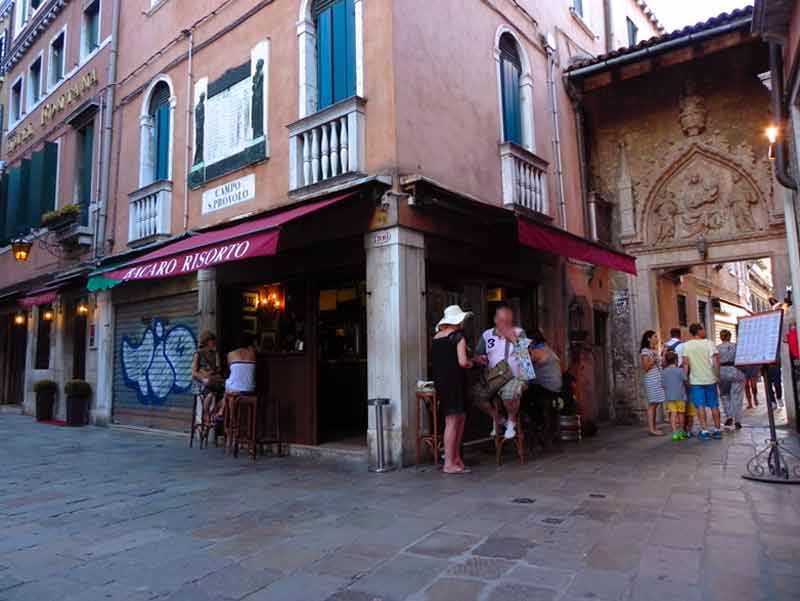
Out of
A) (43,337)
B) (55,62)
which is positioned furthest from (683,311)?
(55,62)

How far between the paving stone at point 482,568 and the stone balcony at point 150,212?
8249 millimetres

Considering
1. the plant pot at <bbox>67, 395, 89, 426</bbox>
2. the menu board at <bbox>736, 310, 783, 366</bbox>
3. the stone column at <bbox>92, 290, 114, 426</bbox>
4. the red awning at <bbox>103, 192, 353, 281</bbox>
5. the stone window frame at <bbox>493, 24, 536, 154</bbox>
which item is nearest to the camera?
the menu board at <bbox>736, 310, 783, 366</bbox>

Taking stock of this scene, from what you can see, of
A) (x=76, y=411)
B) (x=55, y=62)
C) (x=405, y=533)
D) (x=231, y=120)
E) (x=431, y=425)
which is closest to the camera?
(x=405, y=533)

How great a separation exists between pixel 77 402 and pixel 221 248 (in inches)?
288

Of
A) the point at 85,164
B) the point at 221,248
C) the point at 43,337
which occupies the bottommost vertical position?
the point at 43,337

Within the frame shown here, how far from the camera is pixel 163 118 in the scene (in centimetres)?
1068

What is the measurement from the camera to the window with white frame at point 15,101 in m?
17.3

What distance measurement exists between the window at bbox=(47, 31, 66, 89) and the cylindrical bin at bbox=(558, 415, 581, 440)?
15.0 meters

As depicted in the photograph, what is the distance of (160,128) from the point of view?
35.3ft

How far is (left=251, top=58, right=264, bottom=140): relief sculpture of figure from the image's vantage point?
27.5 ft

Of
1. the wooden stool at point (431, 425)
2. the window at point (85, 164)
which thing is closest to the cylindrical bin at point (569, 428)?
the wooden stool at point (431, 425)

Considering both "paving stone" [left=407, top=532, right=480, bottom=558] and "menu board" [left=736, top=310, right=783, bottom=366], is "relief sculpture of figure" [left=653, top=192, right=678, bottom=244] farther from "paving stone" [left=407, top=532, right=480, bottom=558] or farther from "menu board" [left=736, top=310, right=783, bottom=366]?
"paving stone" [left=407, top=532, right=480, bottom=558]

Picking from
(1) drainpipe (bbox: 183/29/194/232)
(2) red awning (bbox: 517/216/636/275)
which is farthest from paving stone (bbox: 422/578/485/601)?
(1) drainpipe (bbox: 183/29/194/232)

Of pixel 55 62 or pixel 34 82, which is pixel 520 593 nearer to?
pixel 55 62
